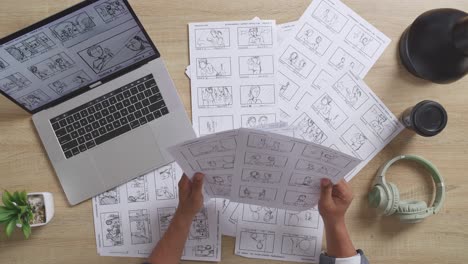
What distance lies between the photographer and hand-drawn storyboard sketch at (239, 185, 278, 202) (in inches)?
28.8

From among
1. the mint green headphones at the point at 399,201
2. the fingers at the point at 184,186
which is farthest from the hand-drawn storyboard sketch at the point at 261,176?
the mint green headphones at the point at 399,201

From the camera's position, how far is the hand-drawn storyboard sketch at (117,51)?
676mm

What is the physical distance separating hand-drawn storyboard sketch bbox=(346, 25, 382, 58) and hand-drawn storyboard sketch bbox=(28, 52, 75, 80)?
53 cm

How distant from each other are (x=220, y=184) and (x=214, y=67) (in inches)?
9.4

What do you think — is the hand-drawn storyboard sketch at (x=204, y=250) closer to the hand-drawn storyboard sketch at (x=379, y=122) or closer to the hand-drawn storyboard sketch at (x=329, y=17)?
the hand-drawn storyboard sketch at (x=379, y=122)

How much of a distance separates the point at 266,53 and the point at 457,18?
345mm

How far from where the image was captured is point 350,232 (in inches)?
31.2

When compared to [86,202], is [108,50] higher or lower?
higher

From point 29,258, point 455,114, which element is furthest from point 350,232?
point 29,258

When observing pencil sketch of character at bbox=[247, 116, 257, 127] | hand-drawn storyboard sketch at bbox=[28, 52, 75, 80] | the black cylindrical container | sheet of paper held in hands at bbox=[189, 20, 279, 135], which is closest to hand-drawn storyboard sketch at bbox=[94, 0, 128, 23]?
hand-drawn storyboard sketch at bbox=[28, 52, 75, 80]

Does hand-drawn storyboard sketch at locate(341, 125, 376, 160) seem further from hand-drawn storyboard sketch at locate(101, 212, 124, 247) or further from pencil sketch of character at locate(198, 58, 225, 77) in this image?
hand-drawn storyboard sketch at locate(101, 212, 124, 247)

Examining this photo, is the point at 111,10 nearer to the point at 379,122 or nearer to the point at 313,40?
the point at 313,40

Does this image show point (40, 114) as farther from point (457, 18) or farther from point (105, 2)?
point (457, 18)

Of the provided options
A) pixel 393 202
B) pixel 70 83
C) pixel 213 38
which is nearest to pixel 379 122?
pixel 393 202
